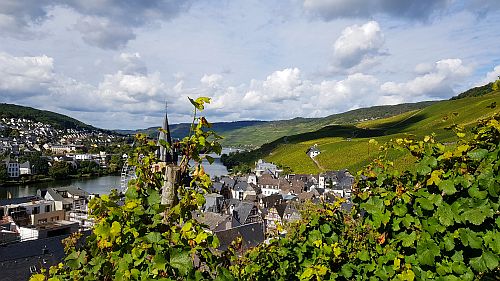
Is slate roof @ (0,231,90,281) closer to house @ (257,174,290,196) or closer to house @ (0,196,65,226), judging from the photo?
house @ (0,196,65,226)

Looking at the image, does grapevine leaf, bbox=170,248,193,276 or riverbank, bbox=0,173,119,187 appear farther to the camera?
riverbank, bbox=0,173,119,187

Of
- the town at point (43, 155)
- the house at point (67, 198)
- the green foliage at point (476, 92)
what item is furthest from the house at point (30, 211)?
the green foliage at point (476, 92)

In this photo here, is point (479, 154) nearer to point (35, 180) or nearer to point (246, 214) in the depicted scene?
point (246, 214)

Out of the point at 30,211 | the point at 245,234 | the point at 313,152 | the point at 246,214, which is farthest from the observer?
the point at 313,152

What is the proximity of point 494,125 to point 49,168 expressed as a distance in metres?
102

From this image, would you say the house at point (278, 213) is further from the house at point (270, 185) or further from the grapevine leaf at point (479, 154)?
the grapevine leaf at point (479, 154)

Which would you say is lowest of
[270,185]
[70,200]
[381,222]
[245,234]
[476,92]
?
[270,185]

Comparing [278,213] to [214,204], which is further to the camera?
[214,204]

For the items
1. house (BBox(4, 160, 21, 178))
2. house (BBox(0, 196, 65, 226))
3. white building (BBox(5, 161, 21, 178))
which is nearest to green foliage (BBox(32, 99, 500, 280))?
house (BBox(0, 196, 65, 226))

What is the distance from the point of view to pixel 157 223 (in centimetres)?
272

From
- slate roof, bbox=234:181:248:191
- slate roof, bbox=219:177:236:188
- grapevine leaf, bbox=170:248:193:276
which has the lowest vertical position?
slate roof, bbox=234:181:248:191

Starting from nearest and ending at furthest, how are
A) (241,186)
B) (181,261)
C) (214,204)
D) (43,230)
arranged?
(181,261)
(43,230)
(214,204)
(241,186)

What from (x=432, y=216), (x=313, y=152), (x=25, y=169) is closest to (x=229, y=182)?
(x=313, y=152)

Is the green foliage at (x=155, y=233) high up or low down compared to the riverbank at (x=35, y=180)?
up
